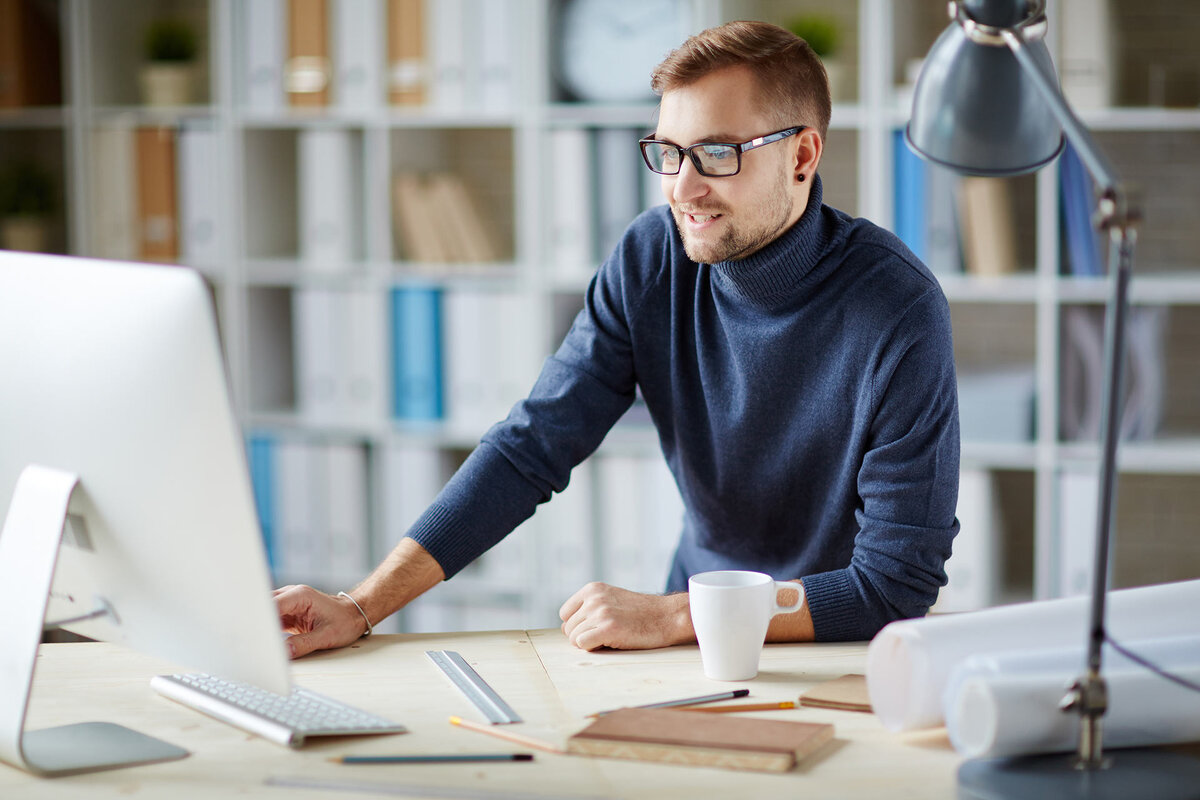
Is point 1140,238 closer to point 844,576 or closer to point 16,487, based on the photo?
point 844,576

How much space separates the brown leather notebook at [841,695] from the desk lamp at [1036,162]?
0.49 feet

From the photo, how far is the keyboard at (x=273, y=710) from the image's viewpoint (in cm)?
108

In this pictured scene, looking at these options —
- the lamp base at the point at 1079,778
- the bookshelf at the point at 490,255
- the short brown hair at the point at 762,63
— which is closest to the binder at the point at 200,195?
the bookshelf at the point at 490,255

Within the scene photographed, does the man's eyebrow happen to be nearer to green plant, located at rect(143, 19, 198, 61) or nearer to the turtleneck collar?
the turtleneck collar

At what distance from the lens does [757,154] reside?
1.60 meters

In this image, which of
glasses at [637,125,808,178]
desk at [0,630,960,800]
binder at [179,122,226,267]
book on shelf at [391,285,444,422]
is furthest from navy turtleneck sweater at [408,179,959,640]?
binder at [179,122,226,267]

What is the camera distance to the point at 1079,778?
96cm

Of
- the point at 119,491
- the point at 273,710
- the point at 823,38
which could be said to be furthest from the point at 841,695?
the point at 823,38

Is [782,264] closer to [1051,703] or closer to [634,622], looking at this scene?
[634,622]

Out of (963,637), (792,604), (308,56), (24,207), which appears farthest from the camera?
(24,207)

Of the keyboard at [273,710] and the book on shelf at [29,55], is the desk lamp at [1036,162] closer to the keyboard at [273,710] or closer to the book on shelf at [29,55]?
the keyboard at [273,710]

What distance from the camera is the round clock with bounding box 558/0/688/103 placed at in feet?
9.02

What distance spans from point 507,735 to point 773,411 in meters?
0.72

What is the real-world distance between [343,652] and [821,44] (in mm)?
1861
